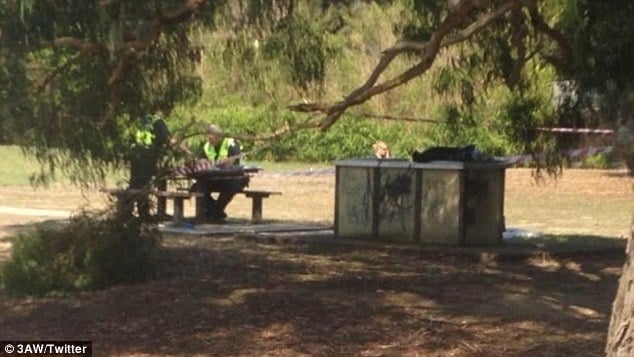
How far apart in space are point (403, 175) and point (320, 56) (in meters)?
4.71

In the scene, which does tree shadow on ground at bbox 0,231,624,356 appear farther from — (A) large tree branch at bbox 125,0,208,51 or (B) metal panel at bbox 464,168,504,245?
(A) large tree branch at bbox 125,0,208,51

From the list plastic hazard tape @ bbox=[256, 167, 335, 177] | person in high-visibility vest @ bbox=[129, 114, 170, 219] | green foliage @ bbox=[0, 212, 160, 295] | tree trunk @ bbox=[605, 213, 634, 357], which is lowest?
plastic hazard tape @ bbox=[256, 167, 335, 177]

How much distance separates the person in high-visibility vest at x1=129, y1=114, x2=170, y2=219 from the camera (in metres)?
12.0

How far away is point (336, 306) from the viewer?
11.4 metres

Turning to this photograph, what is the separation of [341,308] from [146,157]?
2.43 m

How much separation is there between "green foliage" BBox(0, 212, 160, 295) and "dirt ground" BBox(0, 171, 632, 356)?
20cm

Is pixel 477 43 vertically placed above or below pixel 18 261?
above

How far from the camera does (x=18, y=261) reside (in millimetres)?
12094

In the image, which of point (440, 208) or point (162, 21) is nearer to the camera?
point (162, 21)

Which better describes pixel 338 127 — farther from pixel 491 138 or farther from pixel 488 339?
pixel 488 339

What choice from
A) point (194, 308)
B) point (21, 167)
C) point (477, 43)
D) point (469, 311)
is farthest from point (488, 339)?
point (21, 167)

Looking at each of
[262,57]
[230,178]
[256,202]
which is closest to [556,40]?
[262,57]

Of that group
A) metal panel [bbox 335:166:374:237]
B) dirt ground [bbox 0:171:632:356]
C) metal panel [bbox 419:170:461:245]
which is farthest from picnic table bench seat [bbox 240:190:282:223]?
metal panel [bbox 419:170:461:245]

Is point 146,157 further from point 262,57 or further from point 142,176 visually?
point 262,57
